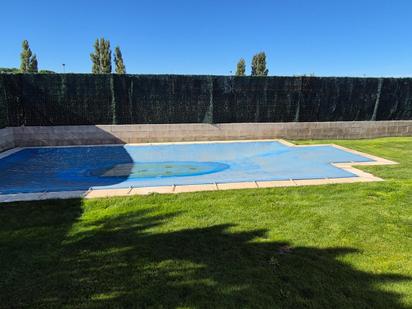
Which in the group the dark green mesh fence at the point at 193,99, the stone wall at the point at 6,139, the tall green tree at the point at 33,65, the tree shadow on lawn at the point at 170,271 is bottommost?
the tree shadow on lawn at the point at 170,271

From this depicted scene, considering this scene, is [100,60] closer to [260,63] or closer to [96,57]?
[96,57]

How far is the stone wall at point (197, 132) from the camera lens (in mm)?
12500

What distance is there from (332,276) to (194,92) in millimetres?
11214

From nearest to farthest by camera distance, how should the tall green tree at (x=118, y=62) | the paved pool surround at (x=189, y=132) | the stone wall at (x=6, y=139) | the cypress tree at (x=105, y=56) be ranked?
the stone wall at (x=6, y=139) < the paved pool surround at (x=189, y=132) < the cypress tree at (x=105, y=56) < the tall green tree at (x=118, y=62)

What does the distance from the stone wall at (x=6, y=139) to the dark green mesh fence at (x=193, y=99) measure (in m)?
0.41

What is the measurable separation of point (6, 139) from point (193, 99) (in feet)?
26.1

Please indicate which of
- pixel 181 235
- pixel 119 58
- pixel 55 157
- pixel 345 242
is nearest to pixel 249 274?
pixel 181 235

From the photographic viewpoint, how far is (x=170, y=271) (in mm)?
3188

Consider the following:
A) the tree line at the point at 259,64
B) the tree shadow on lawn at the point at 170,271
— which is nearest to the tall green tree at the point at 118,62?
the tree line at the point at 259,64

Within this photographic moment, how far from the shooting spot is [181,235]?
404 centimetres

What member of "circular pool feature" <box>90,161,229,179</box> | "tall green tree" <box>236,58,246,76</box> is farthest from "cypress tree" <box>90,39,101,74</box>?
"circular pool feature" <box>90,161,229,179</box>

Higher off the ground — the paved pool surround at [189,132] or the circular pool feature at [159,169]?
the paved pool surround at [189,132]

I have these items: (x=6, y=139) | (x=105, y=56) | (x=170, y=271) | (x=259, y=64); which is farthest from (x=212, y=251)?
(x=259, y=64)

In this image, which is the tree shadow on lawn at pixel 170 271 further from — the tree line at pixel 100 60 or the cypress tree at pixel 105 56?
the cypress tree at pixel 105 56
